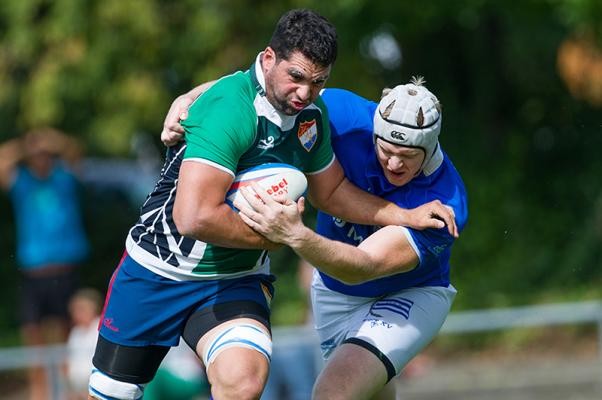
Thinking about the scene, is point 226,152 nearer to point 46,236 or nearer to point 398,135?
point 398,135

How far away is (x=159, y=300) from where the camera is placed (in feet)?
19.8

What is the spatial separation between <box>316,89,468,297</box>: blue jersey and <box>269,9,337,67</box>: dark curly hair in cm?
77

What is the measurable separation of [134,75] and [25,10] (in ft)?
4.45

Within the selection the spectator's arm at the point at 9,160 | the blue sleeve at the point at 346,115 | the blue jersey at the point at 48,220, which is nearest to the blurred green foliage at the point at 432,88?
the spectator's arm at the point at 9,160

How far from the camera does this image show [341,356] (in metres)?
6.30

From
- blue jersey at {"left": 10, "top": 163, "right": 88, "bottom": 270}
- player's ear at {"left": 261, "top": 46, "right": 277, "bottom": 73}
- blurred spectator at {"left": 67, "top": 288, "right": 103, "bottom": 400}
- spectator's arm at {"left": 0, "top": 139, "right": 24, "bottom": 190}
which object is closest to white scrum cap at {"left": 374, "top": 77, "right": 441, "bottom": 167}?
player's ear at {"left": 261, "top": 46, "right": 277, "bottom": 73}

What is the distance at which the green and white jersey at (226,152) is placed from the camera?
18.5 ft

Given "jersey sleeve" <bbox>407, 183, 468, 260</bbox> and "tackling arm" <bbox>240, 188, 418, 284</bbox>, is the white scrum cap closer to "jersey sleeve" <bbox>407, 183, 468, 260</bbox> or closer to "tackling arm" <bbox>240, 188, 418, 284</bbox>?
"jersey sleeve" <bbox>407, 183, 468, 260</bbox>

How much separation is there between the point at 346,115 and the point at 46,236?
614 centimetres

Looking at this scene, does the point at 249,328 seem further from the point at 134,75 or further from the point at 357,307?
the point at 134,75

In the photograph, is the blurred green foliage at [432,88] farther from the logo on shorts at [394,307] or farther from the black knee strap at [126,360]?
the black knee strap at [126,360]

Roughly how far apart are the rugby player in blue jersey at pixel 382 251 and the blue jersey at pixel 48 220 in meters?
5.54

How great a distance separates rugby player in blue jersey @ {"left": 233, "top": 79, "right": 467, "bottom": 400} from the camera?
6.05 metres

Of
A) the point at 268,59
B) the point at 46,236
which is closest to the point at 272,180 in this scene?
the point at 268,59
